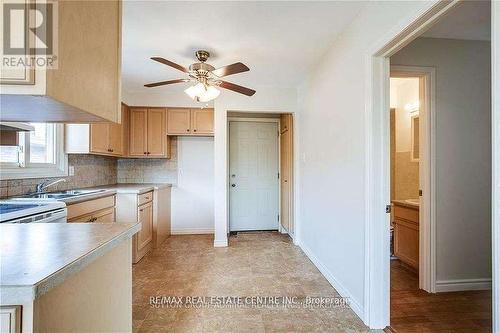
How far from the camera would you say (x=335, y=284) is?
2455mm

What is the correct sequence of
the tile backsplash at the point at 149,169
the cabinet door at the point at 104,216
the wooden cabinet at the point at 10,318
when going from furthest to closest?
the tile backsplash at the point at 149,169
the cabinet door at the point at 104,216
the wooden cabinet at the point at 10,318

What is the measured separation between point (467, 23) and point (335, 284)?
260cm

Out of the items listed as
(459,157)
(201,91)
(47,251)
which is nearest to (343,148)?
(459,157)

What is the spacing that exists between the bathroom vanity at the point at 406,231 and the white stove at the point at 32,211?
3363mm

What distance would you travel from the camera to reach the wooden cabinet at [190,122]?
4105mm

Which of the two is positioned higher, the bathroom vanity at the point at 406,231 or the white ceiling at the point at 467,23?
the white ceiling at the point at 467,23

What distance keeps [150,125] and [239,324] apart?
3.26m

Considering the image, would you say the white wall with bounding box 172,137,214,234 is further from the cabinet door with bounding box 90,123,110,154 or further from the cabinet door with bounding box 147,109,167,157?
the cabinet door with bounding box 90,123,110,154

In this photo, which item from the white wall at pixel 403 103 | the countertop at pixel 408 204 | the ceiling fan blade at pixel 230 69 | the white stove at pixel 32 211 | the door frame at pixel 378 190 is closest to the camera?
the white stove at pixel 32 211

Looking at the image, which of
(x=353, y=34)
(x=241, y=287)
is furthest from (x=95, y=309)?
(x=353, y=34)

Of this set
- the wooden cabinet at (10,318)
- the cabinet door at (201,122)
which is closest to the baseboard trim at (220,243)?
the cabinet door at (201,122)

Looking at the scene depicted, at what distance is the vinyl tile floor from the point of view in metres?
1.89
